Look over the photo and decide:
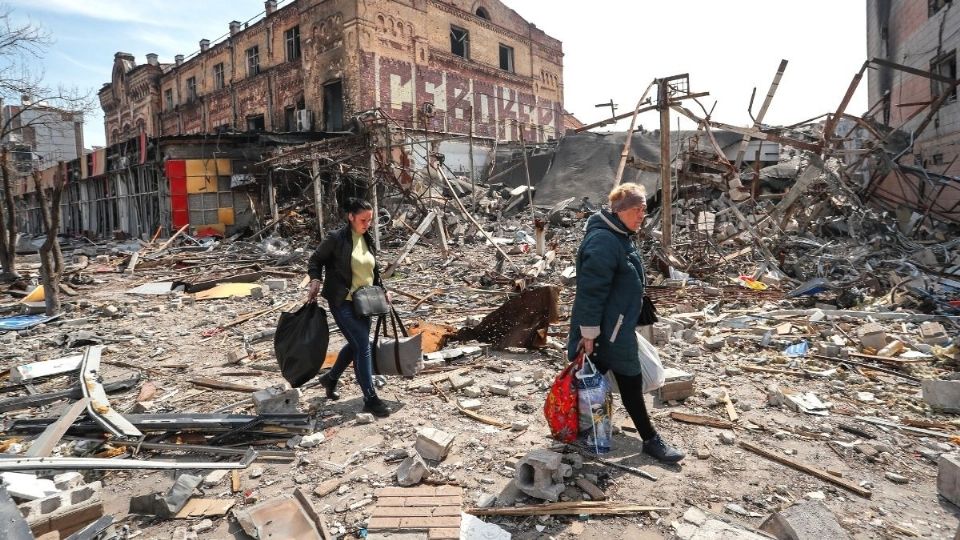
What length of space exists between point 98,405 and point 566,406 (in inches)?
153

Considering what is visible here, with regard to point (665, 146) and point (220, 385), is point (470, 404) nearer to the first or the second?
point (220, 385)

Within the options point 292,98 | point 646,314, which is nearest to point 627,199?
point 646,314

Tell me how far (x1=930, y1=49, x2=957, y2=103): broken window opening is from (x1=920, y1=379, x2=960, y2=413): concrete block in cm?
1190

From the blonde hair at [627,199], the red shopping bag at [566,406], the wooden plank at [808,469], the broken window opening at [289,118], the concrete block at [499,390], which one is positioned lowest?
the wooden plank at [808,469]

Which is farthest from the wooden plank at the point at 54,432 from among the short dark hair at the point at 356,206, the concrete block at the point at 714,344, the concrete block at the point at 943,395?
the concrete block at the point at 943,395

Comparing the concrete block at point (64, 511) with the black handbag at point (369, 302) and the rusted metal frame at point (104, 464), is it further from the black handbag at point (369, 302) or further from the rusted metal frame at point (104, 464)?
the black handbag at point (369, 302)

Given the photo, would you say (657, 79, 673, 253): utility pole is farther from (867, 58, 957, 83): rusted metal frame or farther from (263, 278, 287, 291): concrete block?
(263, 278, 287, 291): concrete block

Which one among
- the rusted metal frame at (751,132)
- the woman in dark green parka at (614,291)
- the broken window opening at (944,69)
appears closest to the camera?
the woman in dark green parka at (614,291)

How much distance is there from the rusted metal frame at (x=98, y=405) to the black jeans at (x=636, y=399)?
11.5 ft

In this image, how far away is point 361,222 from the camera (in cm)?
430

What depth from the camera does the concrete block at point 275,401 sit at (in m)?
4.25

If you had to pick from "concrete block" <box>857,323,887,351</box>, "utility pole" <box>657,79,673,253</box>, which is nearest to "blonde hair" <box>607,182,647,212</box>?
"concrete block" <box>857,323,887,351</box>

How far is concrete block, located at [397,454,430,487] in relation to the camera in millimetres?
3324

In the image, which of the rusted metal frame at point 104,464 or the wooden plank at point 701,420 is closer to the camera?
the rusted metal frame at point 104,464
